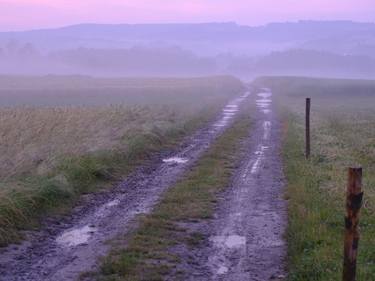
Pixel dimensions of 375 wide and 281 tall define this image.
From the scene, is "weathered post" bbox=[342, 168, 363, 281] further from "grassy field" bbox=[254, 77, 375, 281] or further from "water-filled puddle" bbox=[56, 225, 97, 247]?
"water-filled puddle" bbox=[56, 225, 97, 247]

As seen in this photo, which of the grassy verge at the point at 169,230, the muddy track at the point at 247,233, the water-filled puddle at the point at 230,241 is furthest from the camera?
the water-filled puddle at the point at 230,241

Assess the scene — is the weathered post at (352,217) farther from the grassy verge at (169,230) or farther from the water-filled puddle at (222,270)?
the grassy verge at (169,230)

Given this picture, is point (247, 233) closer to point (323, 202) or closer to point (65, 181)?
point (323, 202)

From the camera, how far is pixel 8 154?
716 inches

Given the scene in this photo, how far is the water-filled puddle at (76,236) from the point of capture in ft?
30.4

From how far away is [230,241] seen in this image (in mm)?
9477

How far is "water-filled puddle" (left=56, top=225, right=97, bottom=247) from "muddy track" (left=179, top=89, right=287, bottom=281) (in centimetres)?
174

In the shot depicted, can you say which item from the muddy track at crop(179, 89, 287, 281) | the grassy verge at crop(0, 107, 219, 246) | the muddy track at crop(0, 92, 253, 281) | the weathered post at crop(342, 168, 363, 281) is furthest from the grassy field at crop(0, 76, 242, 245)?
the weathered post at crop(342, 168, 363, 281)

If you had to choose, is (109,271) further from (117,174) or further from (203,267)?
(117,174)

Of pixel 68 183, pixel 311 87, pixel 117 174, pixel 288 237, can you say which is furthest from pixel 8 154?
pixel 311 87

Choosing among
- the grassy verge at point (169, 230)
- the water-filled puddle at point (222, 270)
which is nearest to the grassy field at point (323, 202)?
the water-filled puddle at point (222, 270)

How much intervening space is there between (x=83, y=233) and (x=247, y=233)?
106 inches

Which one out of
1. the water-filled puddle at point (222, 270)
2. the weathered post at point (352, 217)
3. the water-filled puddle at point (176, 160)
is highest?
the weathered post at point (352, 217)

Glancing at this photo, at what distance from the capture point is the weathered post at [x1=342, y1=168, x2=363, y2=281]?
6285mm
